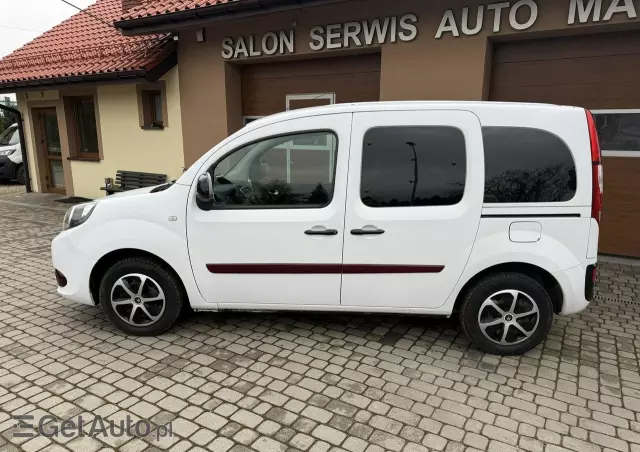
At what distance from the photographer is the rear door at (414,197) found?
11.0 feet

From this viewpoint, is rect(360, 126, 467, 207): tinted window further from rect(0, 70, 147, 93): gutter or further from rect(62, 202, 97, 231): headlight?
rect(0, 70, 147, 93): gutter

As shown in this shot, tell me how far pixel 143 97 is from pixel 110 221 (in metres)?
6.58

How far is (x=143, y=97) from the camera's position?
30.8 ft

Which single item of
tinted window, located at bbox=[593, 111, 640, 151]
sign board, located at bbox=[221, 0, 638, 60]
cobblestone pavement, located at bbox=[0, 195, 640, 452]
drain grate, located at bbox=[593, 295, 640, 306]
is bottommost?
cobblestone pavement, located at bbox=[0, 195, 640, 452]

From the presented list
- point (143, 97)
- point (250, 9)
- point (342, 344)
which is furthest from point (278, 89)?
point (342, 344)

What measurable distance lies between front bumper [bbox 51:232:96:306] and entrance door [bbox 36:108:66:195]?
29.6 ft

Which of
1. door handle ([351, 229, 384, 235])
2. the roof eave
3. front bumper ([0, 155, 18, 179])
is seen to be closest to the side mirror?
door handle ([351, 229, 384, 235])

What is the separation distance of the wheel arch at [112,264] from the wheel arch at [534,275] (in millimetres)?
2344

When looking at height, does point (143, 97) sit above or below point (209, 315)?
above

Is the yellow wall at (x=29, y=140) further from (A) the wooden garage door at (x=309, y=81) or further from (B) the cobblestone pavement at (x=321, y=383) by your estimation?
(B) the cobblestone pavement at (x=321, y=383)

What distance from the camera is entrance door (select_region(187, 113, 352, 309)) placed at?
11.4 ft

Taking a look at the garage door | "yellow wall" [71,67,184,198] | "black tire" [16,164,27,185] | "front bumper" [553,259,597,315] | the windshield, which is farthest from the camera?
Answer: the windshield

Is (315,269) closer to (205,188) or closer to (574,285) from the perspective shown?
(205,188)

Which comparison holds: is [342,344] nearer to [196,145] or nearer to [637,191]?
[637,191]
